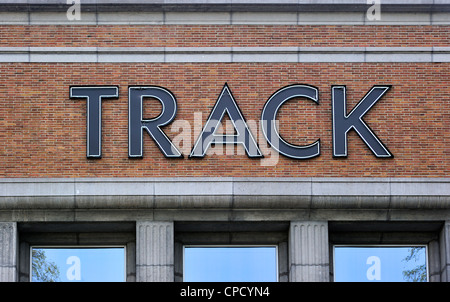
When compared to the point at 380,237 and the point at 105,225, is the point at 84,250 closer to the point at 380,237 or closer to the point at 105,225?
the point at 105,225

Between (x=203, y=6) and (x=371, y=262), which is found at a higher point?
(x=203, y=6)

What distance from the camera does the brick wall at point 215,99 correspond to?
1020 inches

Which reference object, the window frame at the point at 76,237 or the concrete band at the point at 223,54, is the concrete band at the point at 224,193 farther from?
the concrete band at the point at 223,54

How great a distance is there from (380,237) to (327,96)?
323cm

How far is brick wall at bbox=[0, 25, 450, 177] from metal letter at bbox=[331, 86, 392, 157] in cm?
15

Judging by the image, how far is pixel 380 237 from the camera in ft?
87.2

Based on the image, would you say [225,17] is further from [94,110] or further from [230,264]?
[230,264]

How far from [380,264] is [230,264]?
3206 mm

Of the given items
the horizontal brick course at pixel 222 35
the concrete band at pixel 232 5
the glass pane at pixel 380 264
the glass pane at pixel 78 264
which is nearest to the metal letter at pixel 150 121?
the horizontal brick course at pixel 222 35

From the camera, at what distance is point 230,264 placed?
26.5 meters
